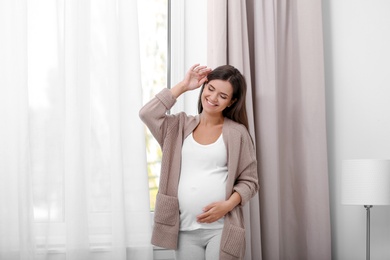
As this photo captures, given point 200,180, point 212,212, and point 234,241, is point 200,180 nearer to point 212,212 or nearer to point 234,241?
point 212,212

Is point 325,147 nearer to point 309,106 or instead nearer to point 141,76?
point 309,106

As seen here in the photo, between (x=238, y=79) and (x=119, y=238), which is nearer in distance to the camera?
(x=238, y=79)

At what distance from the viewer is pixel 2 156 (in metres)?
2.53

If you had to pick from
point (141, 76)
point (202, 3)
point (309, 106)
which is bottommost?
point (309, 106)

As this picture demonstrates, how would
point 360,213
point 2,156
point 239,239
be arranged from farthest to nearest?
1. point 360,213
2. point 2,156
3. point 239,239

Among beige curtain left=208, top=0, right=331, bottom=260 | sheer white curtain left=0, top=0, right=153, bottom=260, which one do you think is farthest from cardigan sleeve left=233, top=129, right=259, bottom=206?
sheer white curtain left=0, top=0, right=153, bottom=260

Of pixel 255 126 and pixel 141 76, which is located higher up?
pixel 141 76

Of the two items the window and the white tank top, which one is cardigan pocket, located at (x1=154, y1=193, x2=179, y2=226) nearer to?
the white tank top

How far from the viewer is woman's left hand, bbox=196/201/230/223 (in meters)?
2.06

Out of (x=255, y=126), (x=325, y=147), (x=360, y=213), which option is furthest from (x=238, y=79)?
(x=360, y=213)

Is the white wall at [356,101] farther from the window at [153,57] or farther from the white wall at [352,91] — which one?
the window at [153,57]

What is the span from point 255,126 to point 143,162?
0.58m

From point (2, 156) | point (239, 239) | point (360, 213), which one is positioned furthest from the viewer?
point (360, 213)

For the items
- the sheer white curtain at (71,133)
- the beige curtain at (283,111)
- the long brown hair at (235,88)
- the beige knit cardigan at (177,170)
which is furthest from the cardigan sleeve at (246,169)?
the sheer white curtain at (71,133)
